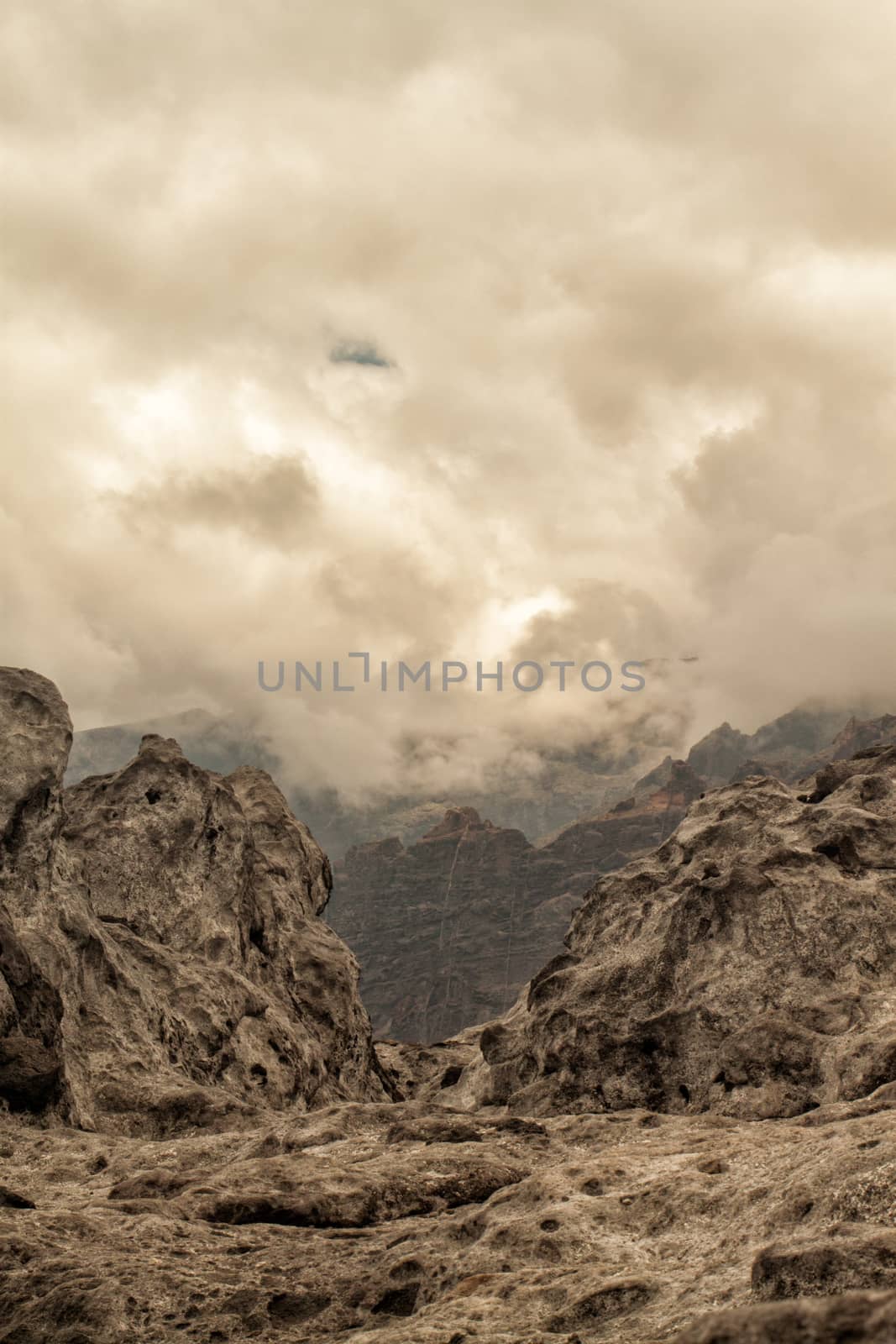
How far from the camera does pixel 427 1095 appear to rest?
64.2 m

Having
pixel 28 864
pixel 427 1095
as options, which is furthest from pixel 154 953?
pixel 427 1095

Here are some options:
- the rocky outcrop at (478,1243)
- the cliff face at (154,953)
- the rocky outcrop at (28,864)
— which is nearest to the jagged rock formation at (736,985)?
the rocky outcrop at (478,1243)

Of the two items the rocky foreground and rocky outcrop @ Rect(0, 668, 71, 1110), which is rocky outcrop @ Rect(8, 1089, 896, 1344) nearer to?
the rocky foreground

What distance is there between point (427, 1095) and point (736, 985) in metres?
Result: 26.8

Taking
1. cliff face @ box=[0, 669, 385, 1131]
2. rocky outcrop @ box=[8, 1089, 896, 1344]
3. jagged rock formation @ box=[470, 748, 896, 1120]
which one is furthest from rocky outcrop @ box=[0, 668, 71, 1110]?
jagged rock formation @ box=[470, 748, 896, 1120]

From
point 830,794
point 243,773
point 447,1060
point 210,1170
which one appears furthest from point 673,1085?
point 243,773

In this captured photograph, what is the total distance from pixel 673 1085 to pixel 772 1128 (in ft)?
51.7

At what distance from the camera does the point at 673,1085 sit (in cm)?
4219

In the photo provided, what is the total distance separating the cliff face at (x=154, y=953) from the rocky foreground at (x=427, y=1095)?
182 mm

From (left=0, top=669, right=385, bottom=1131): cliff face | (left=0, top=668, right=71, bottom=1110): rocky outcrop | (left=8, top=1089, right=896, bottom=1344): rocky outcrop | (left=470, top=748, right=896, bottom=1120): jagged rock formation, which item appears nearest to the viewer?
(left=8, top=1089, right=896, bottom=1344): rocky outcrop

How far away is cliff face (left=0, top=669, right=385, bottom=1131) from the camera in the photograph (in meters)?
40.7

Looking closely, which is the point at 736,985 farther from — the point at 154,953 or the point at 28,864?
the point at 28,864

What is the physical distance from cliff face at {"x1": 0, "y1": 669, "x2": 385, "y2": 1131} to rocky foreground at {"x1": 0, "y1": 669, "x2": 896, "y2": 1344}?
0.18 meters

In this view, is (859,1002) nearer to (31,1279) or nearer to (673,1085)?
(673,1085)
